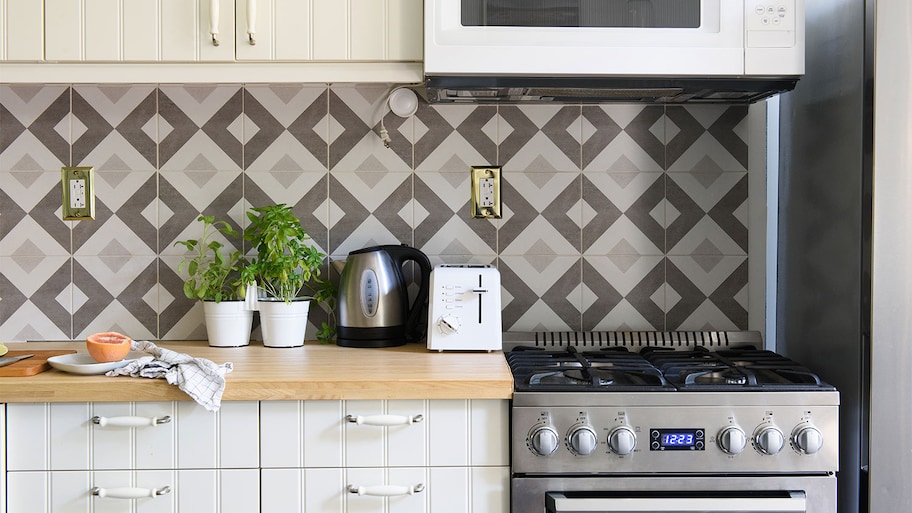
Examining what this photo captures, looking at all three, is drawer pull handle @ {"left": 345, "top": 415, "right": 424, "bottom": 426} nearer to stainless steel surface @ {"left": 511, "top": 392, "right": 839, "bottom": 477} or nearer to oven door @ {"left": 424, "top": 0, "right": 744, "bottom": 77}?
stainless steel surface @ {"left": 511, "top": 392, "right": 839, "bottom": 477}

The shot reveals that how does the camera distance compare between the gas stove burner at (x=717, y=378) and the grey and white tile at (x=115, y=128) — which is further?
the grey and white tile at (x=115, y=128)

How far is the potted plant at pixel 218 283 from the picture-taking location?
75.4 inches

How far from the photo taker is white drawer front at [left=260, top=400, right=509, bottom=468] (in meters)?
1.49

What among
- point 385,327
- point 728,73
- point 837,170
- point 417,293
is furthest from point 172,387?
point 837,170

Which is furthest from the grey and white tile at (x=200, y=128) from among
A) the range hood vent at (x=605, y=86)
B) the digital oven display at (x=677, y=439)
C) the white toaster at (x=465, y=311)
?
the digital oven display at (x=677, y=439)

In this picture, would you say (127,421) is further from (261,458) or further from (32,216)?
(32,216)

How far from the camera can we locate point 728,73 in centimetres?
168

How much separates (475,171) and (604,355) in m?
0.63

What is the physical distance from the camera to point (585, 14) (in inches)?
66.4

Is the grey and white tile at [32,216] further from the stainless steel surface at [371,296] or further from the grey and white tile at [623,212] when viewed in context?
the grey and white tile at [623,212]

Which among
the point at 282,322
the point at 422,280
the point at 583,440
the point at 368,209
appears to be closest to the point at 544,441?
the point at 583,440

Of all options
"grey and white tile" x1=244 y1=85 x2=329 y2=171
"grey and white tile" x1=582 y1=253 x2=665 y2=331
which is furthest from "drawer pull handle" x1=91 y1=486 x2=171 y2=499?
"grey and white tile" x1=582 y1=253 x2=665 y2=331

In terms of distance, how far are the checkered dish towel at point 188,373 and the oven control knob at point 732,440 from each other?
1.01 m

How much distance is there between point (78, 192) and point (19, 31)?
0.49 meters
